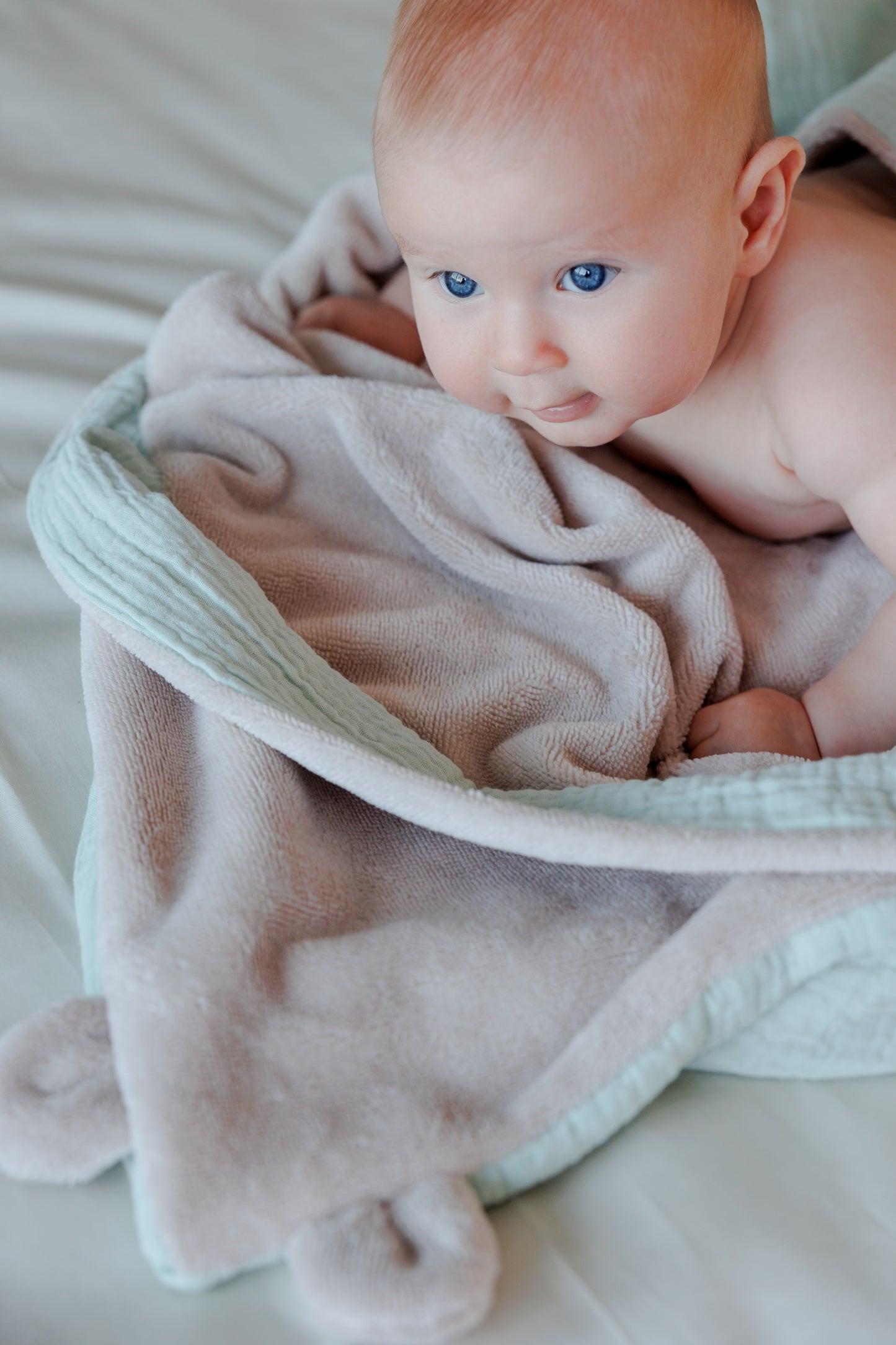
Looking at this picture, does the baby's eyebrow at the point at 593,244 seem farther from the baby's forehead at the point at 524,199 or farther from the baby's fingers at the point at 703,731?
the baby's fingers at the point at 703,731

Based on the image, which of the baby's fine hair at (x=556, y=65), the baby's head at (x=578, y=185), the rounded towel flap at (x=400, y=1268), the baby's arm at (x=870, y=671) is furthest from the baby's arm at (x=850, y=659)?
the rounded towel flap at (x=400, y=1268)

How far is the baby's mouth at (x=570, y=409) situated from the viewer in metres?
0.78

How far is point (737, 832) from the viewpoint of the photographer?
60 centimetres

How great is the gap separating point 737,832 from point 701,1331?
0.75 ft

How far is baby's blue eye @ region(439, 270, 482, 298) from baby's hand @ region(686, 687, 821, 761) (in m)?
0.33

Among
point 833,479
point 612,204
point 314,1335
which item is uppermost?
point 612,204

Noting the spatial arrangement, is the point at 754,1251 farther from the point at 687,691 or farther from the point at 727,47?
the point at 727,47

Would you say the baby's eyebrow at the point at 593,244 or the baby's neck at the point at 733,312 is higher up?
the baby's eyebrow at the point at 593,244

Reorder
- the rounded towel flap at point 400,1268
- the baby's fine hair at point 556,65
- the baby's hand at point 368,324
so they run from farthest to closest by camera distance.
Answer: the baby's hand at point 368,324 → the baby's fine hair at point 556,65 → the rounded towel flap at point 400,1268

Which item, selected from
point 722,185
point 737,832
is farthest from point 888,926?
point 722,185

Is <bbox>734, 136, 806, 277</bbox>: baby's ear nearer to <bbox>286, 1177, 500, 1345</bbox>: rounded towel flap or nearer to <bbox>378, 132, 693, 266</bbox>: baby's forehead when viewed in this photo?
<bbox>378, 132, 693, 266</bbox>: baby's forehead

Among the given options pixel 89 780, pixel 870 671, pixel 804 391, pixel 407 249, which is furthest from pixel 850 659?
pixel 89 780

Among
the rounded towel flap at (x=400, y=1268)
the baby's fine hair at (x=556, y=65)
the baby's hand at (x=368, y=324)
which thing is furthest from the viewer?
the baby's hand at (x=368, y=324)

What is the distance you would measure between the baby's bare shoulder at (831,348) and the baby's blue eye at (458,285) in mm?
240
